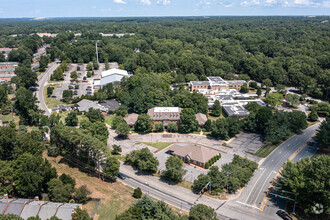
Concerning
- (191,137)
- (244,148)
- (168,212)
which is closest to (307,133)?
(244,148)

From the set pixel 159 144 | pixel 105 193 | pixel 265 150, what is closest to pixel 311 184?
pixel 265 150

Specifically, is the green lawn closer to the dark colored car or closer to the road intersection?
the road intersection

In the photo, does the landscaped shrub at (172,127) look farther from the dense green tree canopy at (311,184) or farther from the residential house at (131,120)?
the dense green tree canopy at (311,184)

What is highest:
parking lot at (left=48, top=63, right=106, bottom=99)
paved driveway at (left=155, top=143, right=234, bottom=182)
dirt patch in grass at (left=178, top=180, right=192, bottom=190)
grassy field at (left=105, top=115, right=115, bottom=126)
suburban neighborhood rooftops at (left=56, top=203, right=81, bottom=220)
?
parking lot at (left=48, top=63, right=106, bottom=99)

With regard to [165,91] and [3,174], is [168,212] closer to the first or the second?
[3,174]

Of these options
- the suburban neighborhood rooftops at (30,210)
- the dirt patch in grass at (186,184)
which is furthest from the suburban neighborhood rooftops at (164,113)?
the suburban neighborhood rooftops at (30,210)

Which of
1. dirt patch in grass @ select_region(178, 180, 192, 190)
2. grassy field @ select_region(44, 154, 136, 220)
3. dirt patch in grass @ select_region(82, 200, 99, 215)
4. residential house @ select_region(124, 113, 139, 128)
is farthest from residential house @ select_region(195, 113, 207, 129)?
dirt patch in grass @ select_region(82, 200, 99, 215)
